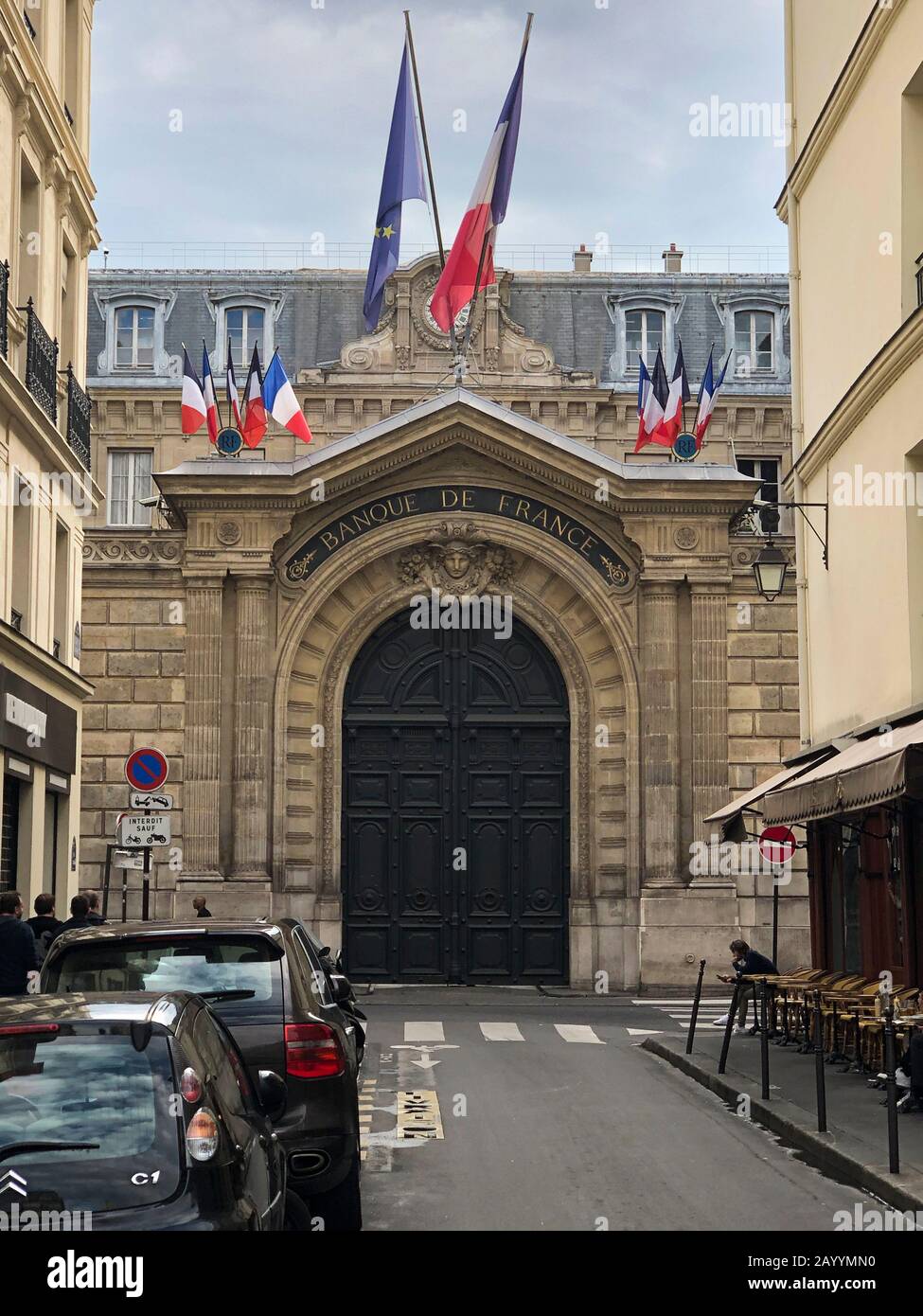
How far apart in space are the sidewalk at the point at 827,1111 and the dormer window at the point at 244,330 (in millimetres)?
22508

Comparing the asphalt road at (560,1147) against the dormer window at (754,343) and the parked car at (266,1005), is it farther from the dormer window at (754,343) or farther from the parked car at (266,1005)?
the dormer window at (754,343)

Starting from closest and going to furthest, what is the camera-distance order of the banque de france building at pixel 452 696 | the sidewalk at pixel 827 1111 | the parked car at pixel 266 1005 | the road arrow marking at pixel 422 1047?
the parked car at pixel 266 1005 < the sidewalk at pixel 827 1111 < the road arrow marking at pixel 422 1047 < the banque de france building at pixel 452 696

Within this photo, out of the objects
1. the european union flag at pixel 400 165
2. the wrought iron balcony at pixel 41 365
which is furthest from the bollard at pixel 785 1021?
the european union flag at pixel 400 165

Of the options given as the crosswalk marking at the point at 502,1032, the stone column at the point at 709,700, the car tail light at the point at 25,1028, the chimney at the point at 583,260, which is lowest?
the crosswalk marking at the point at 502,1032

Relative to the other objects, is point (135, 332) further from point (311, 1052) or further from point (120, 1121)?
point (120, 1121)

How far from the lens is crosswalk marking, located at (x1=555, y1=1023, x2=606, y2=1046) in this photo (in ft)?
70.5

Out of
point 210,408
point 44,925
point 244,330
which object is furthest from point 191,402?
point 44,925

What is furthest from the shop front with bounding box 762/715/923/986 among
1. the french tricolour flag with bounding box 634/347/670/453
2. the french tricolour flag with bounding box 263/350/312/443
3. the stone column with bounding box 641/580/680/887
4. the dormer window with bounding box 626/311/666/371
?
the dormer window with bounding box 626/311/666/371

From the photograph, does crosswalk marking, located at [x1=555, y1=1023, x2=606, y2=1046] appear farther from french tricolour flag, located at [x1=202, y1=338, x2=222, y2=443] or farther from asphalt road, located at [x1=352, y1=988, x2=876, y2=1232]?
french tricolour flag, located at [x1=202, y1=338, x2=222, y2=443]

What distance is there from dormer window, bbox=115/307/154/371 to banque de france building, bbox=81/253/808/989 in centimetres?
821

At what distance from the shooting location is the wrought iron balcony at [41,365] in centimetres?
2056

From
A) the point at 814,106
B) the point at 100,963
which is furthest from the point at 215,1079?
the point at 814,106

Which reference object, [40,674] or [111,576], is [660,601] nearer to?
[111,576]

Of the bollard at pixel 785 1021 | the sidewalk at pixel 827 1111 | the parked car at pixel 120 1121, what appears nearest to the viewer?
the parked car at pixel 120 1121
